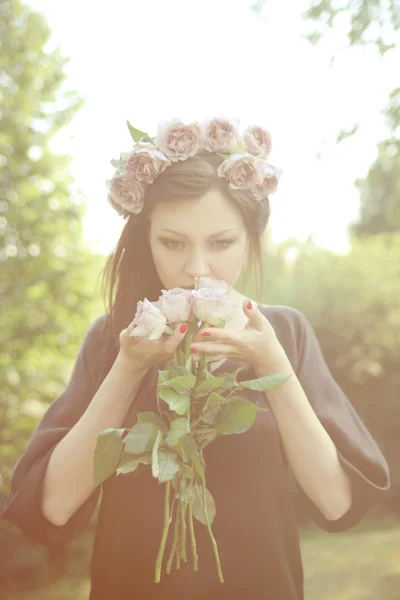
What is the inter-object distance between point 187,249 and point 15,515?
2.42 feet

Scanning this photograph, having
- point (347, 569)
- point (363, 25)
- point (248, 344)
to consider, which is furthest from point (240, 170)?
point (347, 569)

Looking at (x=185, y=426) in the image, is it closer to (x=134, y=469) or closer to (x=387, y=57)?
(x=134, y=469)

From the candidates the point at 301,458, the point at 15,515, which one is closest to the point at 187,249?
the point at 301,458

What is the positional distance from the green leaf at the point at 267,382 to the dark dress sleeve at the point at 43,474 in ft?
1.52

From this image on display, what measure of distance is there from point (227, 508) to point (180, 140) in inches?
33.0

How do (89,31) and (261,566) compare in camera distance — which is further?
(89,31)

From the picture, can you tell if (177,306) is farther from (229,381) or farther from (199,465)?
(199,465)

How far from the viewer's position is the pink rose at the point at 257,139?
4.75 feet

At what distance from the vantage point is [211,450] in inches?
57.0

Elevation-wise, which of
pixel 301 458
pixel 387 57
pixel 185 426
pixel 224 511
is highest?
pixel 387 57

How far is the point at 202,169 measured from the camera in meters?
1.43

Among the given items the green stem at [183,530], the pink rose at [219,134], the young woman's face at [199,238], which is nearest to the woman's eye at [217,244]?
the young woman's face at [199,238]

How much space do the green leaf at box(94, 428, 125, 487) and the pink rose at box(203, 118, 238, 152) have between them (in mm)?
660

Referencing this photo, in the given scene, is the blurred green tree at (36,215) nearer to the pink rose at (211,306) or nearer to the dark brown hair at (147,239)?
the dark brown hair at (147,239)
